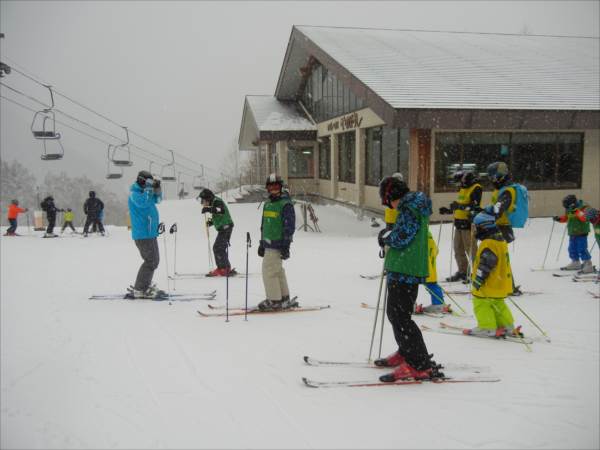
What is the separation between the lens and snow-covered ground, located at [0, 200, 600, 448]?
3.11m

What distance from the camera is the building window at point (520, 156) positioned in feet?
46.4

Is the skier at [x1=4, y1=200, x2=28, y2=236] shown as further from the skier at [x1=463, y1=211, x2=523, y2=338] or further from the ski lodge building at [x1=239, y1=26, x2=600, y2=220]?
the skier at [x1=463, y1=211, x2=523, y2=338]

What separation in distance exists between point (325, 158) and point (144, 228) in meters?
16.4

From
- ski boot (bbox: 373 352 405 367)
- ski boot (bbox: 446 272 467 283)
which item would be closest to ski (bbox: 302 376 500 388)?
ski boot (bbox: 373 352 405 367)

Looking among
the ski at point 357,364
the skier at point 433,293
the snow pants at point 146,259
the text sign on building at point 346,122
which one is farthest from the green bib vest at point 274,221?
the text sign on building at point 346,122

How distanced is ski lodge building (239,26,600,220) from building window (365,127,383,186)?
0.04 m

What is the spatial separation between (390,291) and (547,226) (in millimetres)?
11404

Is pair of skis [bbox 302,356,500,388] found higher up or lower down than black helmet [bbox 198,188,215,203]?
lower down

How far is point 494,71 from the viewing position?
1591 centimetres

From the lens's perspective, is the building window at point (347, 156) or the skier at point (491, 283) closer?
the skier at point (491, 283)

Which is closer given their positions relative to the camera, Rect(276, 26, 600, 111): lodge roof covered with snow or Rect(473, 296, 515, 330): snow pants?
Rect(473, 296, 515, 330): snow pants

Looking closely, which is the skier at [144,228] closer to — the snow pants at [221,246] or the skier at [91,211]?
the snow pants at [221,246]

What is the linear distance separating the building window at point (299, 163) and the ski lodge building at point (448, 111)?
5.59 feet

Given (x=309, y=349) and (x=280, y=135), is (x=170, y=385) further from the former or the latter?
(x=280, y=135)
